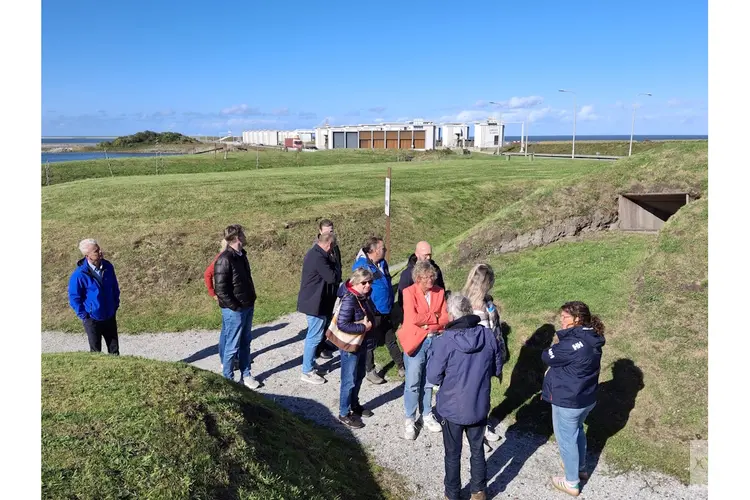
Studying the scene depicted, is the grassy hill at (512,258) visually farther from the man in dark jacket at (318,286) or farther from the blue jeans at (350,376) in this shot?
the blue jeans at (350,376)

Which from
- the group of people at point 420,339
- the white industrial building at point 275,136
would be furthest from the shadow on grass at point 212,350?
the white industrial building at point 275,136

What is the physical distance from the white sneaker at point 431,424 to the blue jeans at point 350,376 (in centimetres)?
106

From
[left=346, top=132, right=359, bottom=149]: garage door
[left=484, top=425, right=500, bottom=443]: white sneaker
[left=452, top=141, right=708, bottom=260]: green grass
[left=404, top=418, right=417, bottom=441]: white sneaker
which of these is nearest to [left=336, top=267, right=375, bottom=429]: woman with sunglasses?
[left=404, top=418, right=417, bottom=441]: white sneaker

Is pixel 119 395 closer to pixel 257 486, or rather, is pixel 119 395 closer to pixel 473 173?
pixel 257 486

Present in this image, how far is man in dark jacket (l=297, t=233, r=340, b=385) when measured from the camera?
9.16 metres

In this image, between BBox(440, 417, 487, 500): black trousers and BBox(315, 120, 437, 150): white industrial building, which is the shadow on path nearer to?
BBox(440, 417, 487, 500): black trousers

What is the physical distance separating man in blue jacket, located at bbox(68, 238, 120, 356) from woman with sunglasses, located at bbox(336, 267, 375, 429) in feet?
12.2

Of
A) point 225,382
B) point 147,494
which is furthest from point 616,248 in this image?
point 147,494

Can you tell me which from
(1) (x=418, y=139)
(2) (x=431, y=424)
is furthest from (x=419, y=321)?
(1) (x=418, y=139)

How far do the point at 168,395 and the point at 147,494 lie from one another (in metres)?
1.69

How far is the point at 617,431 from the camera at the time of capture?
7535 millimetres

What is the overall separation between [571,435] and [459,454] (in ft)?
4.37

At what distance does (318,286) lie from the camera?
30.0 feet

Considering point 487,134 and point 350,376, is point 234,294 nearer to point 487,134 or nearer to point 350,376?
point 350,376
